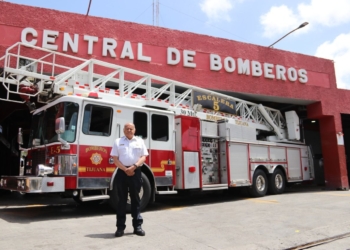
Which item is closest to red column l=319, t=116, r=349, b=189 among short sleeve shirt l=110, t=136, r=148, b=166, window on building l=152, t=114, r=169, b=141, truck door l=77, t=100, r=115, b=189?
window on building l=152, t=114, r=169, b=141

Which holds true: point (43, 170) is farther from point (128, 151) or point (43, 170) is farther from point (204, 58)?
point (204, 58)

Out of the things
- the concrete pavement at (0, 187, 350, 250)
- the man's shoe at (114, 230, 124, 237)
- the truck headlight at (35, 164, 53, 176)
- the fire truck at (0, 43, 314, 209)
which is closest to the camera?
the concrete pavement at (0, 187, 350, 250)

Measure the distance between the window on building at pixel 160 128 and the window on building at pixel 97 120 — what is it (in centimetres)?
118

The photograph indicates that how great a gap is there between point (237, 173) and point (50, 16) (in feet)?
24.4

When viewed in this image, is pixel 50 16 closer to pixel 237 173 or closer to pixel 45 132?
pixel 45 132

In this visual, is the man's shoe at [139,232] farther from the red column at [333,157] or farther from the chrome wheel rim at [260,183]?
the red column at [333,157]

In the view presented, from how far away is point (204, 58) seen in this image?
11992 mm

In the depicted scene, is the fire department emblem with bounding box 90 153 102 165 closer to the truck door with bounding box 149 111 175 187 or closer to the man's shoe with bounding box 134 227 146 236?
the truck door with bounding box 149 111 175 187

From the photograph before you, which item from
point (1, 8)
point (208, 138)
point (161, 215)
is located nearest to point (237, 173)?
point (208, 138)

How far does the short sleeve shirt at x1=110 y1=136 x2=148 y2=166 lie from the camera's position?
16.1 feet

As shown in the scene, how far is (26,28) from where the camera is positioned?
9.51 metres

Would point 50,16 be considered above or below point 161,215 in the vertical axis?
above

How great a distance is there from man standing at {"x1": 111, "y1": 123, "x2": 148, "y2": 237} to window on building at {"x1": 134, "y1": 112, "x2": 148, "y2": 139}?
2.41 m

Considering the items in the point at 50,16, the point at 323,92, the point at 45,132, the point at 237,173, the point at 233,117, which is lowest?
the point at 237,173
